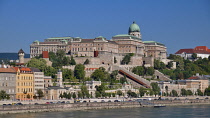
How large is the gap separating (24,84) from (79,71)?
2546 centimetres

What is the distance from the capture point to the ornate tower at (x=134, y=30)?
170 metres

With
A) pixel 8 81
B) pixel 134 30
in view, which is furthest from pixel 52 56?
pixel 8 81

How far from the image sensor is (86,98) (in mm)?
104000

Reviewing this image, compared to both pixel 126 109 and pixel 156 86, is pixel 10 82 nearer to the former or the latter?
pixel 126 109

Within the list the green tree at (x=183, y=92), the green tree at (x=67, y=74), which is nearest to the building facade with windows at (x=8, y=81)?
the green tree at (x=67, y=74)

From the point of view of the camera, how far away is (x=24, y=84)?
100250 millimetres

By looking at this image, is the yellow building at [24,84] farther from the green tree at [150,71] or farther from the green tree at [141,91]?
the green tree at [150,71]

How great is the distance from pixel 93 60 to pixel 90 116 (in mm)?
59972

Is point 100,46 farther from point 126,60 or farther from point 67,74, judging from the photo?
point 67,74

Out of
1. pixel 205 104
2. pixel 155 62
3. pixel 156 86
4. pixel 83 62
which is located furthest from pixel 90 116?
pixel 155 62

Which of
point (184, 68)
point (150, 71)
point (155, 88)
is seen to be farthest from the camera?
point (184, 68)

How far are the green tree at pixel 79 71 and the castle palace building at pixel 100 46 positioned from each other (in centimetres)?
1485

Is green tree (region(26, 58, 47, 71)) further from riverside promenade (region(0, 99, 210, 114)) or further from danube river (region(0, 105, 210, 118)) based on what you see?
danube river (region(0, 105, 210, 118))

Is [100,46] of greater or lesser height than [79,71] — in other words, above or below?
above
